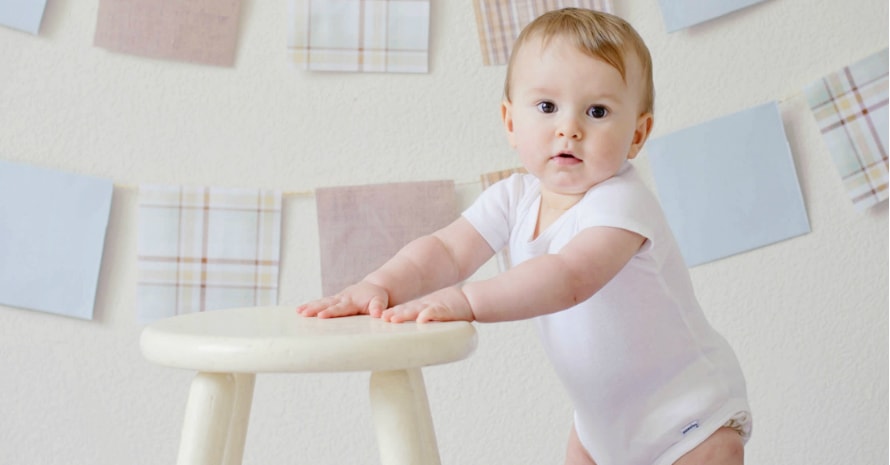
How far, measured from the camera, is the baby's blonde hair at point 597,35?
0.92 metres

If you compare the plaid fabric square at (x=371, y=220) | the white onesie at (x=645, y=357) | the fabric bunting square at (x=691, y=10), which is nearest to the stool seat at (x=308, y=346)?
the white onesie at (x=645, y=357)

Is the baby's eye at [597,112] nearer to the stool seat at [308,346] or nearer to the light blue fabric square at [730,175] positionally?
the stool seat at [308,346]

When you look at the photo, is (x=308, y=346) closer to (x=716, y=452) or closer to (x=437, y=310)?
(x=437, y=310)

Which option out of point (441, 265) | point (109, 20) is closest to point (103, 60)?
point (109, 20)

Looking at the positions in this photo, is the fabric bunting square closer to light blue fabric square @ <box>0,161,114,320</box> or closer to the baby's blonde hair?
the baby's blonde hair

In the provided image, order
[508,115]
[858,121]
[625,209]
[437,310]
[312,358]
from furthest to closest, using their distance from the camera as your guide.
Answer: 1. [858,121]
2. [508,115]
3. [625,209]
4. [437,310]
5. [312,358]

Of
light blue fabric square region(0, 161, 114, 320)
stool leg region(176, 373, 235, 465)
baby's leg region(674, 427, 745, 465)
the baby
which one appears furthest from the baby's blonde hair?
light blue fabric square region(0, 161, 114, 320)

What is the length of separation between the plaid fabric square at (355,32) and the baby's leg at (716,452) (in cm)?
68

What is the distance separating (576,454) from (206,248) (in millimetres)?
595

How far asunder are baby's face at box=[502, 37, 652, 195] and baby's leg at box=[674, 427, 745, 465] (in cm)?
26

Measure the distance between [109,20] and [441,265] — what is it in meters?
0.67

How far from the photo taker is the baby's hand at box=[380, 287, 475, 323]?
78 centimetres

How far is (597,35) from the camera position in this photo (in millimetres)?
918

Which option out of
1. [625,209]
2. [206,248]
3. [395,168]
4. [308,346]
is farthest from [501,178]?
[308,346]
